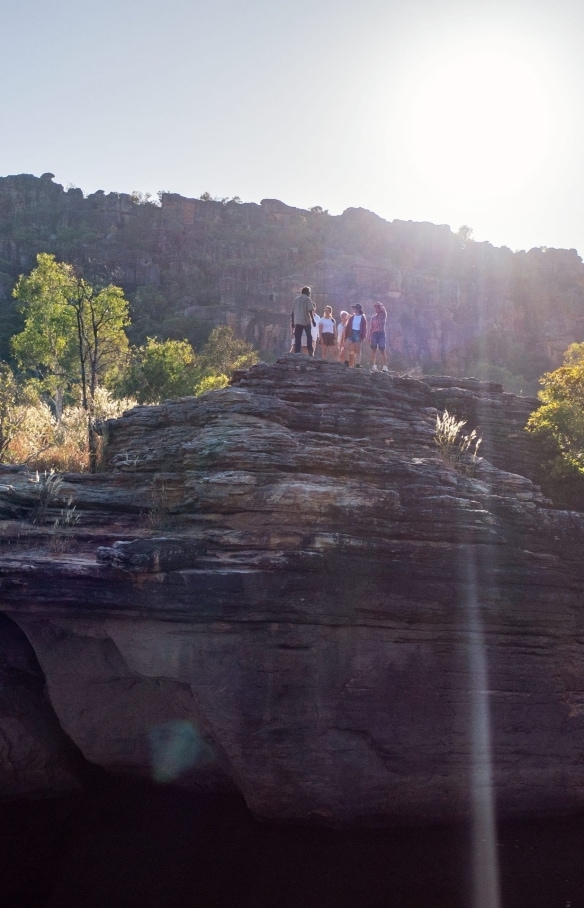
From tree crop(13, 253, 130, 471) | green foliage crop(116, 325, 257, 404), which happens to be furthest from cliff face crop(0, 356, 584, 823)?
tree crop(13, 253, 130, 471)

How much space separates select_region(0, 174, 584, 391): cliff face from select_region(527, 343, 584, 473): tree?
41.3 metres

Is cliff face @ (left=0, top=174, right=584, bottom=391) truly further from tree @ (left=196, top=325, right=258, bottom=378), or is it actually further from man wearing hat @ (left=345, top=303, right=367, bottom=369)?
man wearing hat @ (left=345, top=303, right=367, bottom=369)

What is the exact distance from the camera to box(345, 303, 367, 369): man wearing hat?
1529cm

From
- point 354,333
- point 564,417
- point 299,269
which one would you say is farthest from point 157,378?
point 299,269

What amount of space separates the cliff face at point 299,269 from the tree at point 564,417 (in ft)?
135

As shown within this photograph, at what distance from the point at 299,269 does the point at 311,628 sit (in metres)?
64.3

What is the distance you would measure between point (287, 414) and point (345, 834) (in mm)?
5657

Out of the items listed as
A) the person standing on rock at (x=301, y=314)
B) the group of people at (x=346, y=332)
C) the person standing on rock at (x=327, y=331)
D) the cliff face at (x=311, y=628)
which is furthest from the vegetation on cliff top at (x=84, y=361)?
the cliff face at (x=311, y=628)

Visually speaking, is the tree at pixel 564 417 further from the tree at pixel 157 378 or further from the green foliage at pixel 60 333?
the green foliage at pixel 60 333

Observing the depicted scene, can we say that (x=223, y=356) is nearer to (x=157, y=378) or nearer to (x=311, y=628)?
(x=157, y=378)

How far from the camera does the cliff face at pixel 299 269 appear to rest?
6134 cm

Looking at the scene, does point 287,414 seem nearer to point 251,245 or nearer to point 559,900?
point 559,900

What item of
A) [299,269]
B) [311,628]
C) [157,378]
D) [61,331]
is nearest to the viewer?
[311,628]

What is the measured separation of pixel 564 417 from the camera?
12.8 meters
